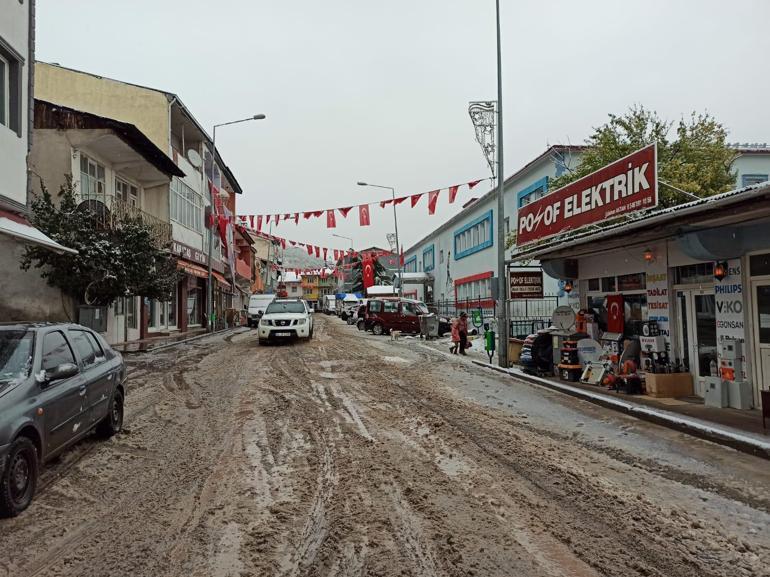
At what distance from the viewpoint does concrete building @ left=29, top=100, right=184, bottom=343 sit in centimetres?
1788

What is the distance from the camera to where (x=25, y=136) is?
41.5ft

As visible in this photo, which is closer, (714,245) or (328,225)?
(714,245)

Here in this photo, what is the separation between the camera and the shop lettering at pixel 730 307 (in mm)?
9000

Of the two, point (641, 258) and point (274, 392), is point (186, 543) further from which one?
point (641, 258)

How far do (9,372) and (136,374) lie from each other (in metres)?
9.02

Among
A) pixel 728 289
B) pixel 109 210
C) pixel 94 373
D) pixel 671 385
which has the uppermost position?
pixel 109 210

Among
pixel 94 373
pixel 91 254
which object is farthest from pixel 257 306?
pixel 94 373

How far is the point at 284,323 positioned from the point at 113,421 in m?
13.5

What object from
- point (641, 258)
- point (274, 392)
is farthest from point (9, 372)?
point (641, 258)

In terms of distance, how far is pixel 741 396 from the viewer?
8.72 metres

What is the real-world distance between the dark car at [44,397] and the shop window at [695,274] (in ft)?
31.8

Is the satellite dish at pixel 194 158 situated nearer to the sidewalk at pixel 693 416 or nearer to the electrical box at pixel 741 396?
the sidewalk at pixel 693 416

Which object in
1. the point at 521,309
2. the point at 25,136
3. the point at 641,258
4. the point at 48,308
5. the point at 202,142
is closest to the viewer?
the point at 641,258

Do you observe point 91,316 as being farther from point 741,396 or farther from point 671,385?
point 741,396
